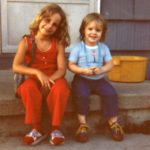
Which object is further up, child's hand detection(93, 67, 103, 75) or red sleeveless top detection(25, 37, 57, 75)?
red sleeveless top detection(25, 37, 57, 75)

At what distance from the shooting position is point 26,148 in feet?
8.41

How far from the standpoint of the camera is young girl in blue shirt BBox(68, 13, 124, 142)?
2744mm

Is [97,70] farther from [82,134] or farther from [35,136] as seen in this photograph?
[35,136]

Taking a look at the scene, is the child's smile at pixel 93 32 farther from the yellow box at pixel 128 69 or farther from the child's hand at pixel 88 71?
the yellow box at pixel 128 69

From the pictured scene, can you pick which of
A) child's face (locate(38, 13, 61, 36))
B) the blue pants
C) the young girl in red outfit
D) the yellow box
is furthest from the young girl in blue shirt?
the yellow box

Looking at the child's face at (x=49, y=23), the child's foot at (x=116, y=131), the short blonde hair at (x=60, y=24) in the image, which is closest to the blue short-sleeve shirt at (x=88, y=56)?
the short blonde hair at (x=60, y=24)

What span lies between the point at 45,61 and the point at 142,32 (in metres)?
1.51

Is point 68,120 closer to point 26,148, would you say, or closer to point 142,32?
point 26,148

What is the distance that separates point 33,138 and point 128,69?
4.14ft

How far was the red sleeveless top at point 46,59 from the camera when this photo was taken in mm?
2785

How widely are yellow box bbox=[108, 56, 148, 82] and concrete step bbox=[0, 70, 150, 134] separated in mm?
285

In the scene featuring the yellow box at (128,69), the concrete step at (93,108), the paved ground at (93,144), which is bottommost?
the paved ground at (93,144)

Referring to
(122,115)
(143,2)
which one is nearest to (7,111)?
(122,115)

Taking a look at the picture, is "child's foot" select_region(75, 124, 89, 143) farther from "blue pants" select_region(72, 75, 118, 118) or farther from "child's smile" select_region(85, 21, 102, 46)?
"child's smile" select_region(85, 21, 102, 46)
